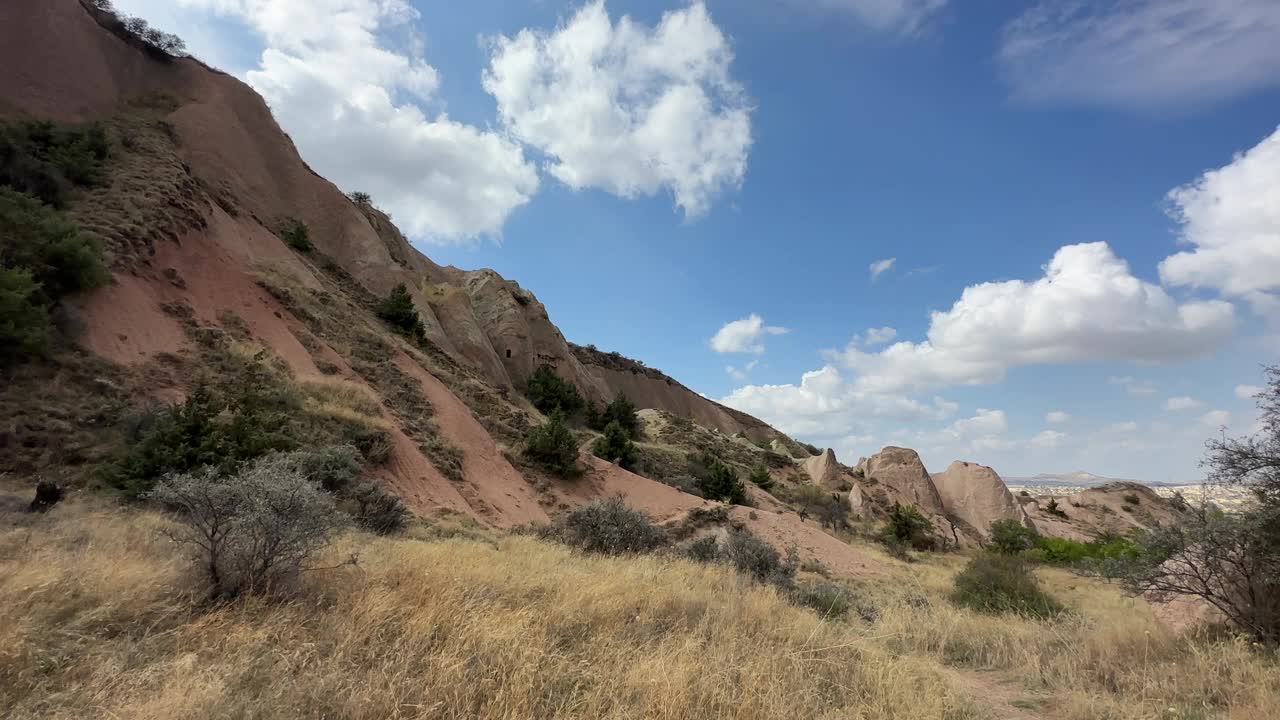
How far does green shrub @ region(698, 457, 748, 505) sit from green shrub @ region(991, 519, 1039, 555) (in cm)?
1168

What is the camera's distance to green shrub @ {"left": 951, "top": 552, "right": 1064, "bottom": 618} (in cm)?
1059

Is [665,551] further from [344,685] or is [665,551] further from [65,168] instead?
[65,168]

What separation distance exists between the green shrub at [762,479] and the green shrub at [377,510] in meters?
25.2

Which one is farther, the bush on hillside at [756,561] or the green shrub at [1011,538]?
the green shrub at [1011,538]

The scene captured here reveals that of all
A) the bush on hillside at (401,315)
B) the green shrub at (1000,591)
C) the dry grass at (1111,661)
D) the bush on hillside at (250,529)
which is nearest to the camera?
the dry grass at (1111,661)

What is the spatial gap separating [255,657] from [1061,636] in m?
7.70

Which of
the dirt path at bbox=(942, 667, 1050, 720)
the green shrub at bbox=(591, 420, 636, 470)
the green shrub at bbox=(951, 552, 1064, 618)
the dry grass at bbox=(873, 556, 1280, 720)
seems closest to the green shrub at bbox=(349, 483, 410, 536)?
the dry grass at bbox=(873, 556, 1280, 720)

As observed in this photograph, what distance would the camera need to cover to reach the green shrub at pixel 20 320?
407 inches

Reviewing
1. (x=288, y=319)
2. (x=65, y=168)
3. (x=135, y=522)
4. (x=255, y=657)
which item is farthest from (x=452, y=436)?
(x=255, y=657)

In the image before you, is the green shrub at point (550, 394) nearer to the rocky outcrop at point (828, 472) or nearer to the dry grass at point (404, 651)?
the rocky outcrop at point (828, 472)

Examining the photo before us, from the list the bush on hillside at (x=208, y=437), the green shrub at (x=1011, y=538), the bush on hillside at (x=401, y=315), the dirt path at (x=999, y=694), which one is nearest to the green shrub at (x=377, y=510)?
the bush on hillside at (x=208, y=437)

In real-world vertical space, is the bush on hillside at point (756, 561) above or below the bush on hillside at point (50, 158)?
below

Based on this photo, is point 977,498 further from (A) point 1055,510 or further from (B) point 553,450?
(B) point 553,450

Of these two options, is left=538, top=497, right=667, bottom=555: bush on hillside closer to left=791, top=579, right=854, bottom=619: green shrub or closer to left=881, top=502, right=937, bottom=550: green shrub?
left=791, top=579, right=854, bottom=619: green shrub
